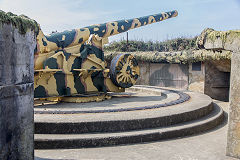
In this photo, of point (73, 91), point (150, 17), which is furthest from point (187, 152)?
point (150, 17)

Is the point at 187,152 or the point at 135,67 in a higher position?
the point at 135,67

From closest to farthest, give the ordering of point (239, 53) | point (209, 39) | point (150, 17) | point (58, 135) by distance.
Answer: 1. point (239, 53)
2. point (209, 39)
3. point (58, 135)
4. point (150, 17)

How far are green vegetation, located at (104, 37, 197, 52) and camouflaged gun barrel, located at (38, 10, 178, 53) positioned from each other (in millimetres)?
10330

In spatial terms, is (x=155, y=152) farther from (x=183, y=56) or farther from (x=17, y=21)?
(x=183, y=56)

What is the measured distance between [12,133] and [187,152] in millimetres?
3215

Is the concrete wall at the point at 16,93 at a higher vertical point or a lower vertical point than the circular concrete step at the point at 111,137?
higher

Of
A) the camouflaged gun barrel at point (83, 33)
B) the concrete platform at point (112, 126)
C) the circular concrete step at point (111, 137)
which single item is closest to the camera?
the circular concrete step at point (111, 137)

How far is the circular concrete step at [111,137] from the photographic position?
5.15 metres

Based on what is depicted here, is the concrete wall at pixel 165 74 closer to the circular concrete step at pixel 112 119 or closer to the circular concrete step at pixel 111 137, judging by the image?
the circular concrete step at pixel 112 119

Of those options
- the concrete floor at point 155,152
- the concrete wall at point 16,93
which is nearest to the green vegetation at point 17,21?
the concrete wall at point 16,93

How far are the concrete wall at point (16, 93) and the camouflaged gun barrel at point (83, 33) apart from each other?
4.25m

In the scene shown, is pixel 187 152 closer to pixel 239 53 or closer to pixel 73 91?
pixel 239 53

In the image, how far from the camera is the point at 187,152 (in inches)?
201

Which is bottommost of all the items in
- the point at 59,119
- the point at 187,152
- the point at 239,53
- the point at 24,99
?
the point at 187,152
